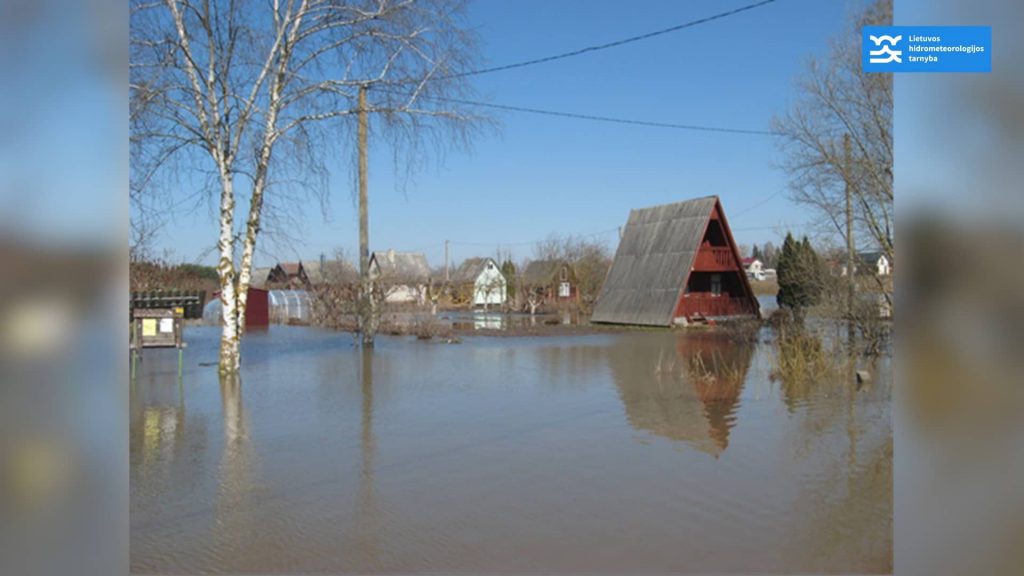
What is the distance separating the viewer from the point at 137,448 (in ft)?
Result: 25.7

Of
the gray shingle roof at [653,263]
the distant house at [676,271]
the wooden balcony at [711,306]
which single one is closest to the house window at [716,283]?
the distant house at [676,271]

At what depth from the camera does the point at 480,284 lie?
40.0 m

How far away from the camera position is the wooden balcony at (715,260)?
25688 millimetres

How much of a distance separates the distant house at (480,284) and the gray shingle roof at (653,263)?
39.0 ft

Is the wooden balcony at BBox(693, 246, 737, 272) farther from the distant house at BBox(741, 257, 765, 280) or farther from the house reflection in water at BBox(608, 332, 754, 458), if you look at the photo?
the distant house at BBox(741, 257, 765, 280)

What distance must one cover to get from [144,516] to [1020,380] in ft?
18.3

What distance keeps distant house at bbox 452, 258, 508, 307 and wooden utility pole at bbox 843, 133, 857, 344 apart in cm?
2378

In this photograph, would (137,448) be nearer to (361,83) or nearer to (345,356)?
(361,83)

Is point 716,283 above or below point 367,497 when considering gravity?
above

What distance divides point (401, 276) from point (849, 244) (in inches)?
550

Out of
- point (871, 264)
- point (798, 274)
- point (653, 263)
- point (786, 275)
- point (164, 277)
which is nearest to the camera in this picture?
point (871, 264)

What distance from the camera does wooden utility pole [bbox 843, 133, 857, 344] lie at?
1412 cm

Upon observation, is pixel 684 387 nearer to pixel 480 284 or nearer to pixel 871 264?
pixel 871 264

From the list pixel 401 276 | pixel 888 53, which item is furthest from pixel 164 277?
pixel 888 53
